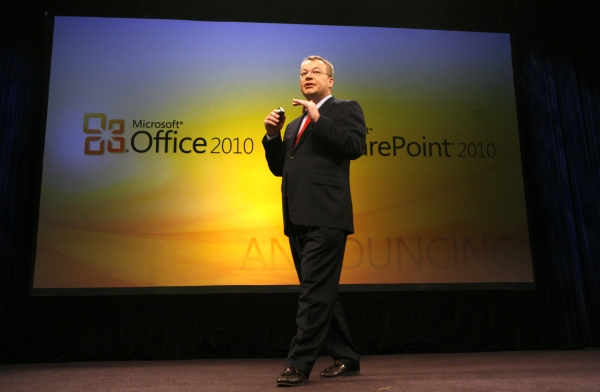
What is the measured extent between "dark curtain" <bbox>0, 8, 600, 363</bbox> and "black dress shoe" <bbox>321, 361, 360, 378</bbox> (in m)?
1.28

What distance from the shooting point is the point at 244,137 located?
3.52 metres

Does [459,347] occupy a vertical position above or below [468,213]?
below

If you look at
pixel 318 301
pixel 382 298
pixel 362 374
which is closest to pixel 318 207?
pixel 318 301

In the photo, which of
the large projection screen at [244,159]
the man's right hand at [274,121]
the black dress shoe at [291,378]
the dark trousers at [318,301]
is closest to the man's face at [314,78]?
the man's right hand at [274,121]

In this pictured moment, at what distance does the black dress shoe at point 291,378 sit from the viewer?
186cm

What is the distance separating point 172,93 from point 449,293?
2264mm

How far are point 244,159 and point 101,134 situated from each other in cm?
93

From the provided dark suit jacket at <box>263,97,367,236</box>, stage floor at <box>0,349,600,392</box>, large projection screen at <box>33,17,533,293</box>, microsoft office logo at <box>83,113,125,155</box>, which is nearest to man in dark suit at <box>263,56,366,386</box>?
dark suit jacket at <box>263,97,367,236</box>

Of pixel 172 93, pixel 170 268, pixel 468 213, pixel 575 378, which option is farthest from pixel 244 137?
pixel 575 378

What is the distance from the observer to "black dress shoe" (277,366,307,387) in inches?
73.2

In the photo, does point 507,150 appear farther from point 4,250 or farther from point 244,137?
point 4,250

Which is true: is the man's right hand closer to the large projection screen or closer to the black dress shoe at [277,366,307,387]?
the black dress shoe at [277,366,307,387]

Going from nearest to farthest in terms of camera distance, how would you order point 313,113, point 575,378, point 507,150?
point 313,113 < point 575,378 < point 507,150

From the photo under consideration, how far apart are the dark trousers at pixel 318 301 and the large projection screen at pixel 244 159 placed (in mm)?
1276
